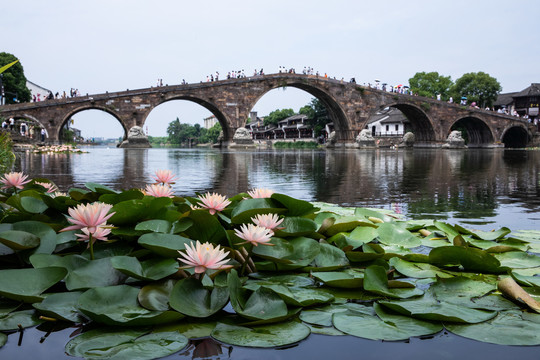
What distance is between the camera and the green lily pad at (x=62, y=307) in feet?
4.19

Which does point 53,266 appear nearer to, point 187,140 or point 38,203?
→ point 38,203

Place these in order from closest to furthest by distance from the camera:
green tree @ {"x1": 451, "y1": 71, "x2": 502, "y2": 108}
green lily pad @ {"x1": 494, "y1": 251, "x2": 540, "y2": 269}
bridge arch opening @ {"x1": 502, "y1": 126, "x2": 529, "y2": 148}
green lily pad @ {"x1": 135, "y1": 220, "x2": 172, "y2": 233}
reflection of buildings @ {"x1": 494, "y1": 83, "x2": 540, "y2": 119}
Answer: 1. green lily pad @ {"x1": 135, "y1": 220, "x2": 172, "y2": 233}
2. green lily pad @ {"x1": 494, "y1": 251, "x2": 540, "y2": 269}
3. bridge arch opening @ {"x1": 502, "y1": 126, "x2": 529, "y2": 148}
4. green tree @ {"x1": 451, "y1": 71, "x2": 502, "y2": 108}
5. reflection of buildings @ {"x1": 494, "y1": 83, "x2": 540, "y2": 119}

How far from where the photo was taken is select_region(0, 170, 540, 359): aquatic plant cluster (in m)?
1.26

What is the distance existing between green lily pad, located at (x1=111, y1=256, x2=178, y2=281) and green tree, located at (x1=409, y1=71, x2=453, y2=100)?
53.4 meters

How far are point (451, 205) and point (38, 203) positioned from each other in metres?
4.10

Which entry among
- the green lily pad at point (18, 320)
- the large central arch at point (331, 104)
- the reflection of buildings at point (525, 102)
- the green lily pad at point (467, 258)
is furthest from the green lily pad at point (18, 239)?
the reflection of buildings at point (525, 102)

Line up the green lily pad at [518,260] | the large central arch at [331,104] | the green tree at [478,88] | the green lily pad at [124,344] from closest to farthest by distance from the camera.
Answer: the green lily pad at [124,344]
the green lily pad at [518,260]
the large central arch at [331,104]
the green tree at [478,88]

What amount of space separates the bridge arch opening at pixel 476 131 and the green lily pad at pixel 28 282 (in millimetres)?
48668

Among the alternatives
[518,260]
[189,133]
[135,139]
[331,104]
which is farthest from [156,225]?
[189,133]

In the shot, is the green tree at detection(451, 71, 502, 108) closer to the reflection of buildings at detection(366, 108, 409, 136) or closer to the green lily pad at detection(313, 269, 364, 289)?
the reflection of buildings at detection(366, 108, 409, 136)

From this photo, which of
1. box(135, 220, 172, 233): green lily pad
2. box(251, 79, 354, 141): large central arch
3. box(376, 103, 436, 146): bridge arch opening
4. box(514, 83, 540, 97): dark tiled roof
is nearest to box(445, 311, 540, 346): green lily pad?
box(135, 220, 172, 233): green lily pad

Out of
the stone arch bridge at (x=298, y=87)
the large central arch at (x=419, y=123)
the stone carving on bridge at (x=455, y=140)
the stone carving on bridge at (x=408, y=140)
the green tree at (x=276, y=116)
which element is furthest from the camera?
the green tree at (x=276, y=116)

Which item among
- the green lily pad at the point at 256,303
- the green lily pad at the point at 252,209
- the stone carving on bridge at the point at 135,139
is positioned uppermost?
the stone carving on bridge at the point at 135,139

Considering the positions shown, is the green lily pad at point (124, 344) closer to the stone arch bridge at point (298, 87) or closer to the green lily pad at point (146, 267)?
the green lily pad at point (146, 267)
